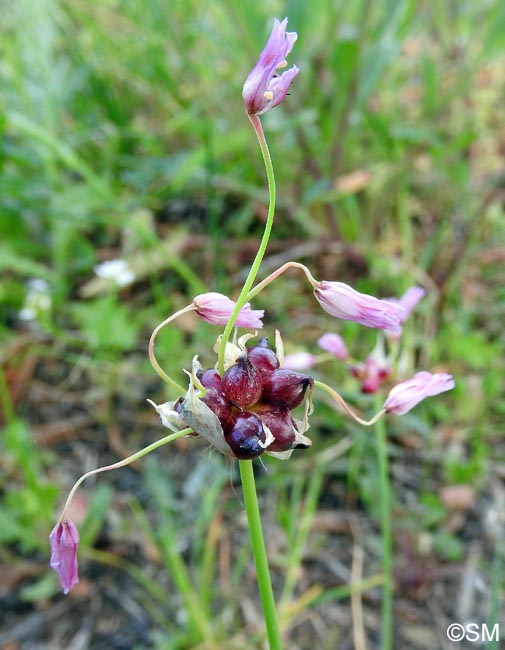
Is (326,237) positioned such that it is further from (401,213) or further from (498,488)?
(498,488)

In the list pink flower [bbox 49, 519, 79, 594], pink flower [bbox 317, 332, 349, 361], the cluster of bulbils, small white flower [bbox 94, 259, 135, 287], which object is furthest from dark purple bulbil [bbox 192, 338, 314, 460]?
small white flower [bbox 94, 259, 135, 287]

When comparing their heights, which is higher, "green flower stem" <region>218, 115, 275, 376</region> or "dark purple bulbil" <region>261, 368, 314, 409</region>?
"green flower stem" <region>218, 115, 275, 376</region>

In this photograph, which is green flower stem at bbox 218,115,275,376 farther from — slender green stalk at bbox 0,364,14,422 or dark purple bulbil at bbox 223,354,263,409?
slender green stalk at bbox 0,364,14,422

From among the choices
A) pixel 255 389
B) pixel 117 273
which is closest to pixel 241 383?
pixel 255 389

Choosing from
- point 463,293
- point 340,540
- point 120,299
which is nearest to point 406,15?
point 463,293

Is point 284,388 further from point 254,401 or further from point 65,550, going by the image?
point 65,550

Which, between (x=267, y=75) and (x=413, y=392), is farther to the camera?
(x=413, y=392)
